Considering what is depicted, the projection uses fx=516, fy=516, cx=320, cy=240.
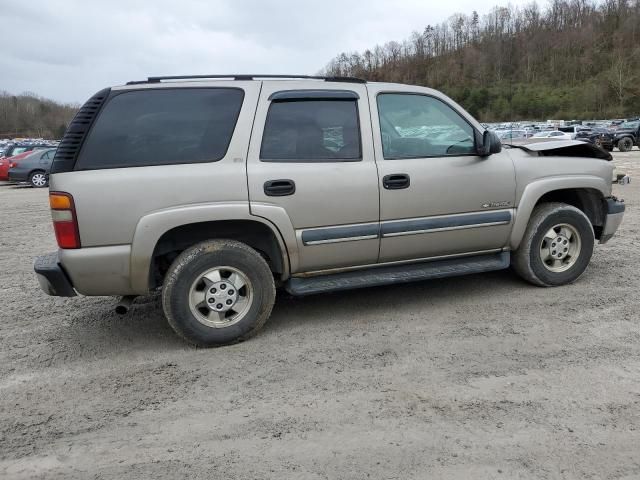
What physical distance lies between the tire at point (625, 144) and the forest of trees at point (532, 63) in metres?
53.2

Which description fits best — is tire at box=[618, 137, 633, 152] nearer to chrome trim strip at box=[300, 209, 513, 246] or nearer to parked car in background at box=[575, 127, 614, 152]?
parked car in background at box=[575, 127, 614, 152]

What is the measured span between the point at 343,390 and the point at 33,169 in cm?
1999

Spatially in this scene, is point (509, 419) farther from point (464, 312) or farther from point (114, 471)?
point (114, 471)

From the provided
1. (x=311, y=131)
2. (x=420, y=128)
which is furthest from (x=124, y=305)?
(x=420, y=128)

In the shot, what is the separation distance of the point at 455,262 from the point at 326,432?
91.8 inches

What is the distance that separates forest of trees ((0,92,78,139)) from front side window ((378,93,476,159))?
104800mm

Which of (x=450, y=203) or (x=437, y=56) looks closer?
(x=450, y=203)

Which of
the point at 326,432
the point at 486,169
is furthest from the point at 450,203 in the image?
the point at 326,432

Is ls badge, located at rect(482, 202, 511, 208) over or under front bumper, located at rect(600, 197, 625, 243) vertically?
over

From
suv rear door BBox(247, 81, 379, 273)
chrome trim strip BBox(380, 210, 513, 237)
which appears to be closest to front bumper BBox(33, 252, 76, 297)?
suv rear door BBox(247, 81, 379, 273)

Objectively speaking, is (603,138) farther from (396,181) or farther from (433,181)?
(396,181)

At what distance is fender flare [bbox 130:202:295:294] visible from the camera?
11.7 feet

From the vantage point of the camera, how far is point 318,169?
155 inches

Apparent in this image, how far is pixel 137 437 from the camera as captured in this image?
108 inches
